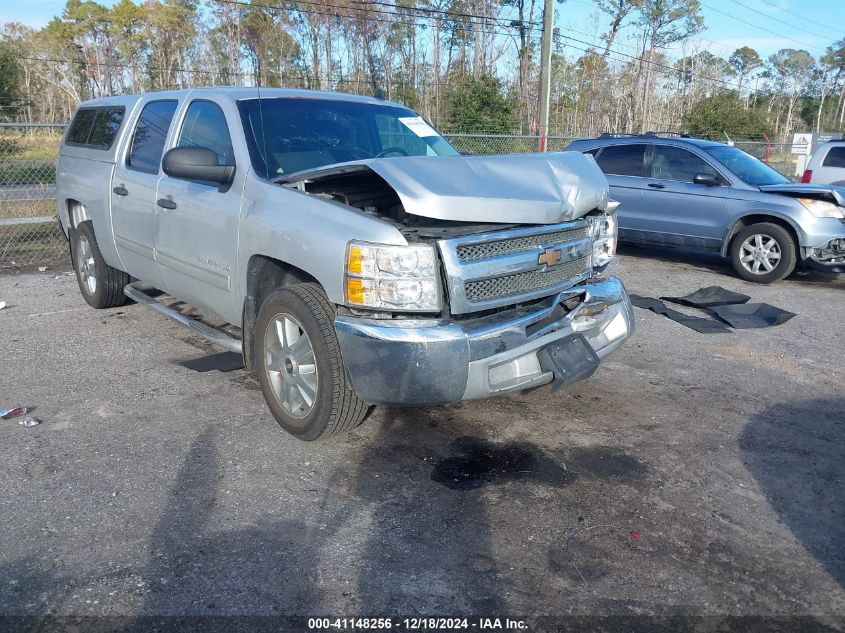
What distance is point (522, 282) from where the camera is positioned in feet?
12.2

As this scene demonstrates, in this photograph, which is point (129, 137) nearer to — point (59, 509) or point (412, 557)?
point (59, 509)

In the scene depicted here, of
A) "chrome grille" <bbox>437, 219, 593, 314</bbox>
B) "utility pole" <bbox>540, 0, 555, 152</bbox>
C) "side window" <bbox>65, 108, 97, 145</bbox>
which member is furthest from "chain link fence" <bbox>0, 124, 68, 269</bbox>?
"utility pole" <bbox>540, 0, 555, 152</bbox>

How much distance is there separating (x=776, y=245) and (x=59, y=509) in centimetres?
818

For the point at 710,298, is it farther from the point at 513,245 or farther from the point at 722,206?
the point at 513,245

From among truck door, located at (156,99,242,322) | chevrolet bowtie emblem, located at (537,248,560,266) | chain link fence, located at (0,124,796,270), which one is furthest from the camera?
chain link fence, located at (0,124,796,270)

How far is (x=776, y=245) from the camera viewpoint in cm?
850

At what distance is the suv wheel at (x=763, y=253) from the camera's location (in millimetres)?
8398

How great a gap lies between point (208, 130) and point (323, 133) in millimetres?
773

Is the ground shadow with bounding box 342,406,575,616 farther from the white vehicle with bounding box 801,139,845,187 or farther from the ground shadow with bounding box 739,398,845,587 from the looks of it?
the white vehicle with bounding box 801,139,845,187

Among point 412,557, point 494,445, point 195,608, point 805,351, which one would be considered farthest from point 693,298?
point 195,608

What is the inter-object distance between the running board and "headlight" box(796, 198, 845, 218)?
279 inches

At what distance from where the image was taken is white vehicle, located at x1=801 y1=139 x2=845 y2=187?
40.7 feet

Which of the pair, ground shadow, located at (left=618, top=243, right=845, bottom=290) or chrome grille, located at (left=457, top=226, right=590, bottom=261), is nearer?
chrome grille, located at (left=457, top=226, right=590, bottom=261)

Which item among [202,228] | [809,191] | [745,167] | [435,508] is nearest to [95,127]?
[202,228]
